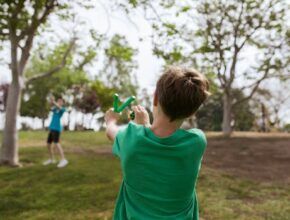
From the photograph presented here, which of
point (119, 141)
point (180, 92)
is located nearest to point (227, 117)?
point (119, 141)

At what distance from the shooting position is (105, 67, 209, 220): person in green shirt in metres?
2.46

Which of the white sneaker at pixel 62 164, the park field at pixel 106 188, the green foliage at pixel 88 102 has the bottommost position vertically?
the park field at pixel 106 188

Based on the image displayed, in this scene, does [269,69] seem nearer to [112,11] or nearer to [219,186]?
[112,11]

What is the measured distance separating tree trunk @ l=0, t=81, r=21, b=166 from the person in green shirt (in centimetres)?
1194

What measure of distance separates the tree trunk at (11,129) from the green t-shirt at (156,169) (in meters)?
11.9

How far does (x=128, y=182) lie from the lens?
255 cm

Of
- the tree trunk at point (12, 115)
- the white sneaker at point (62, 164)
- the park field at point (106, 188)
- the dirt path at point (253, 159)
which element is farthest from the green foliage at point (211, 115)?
the white sneaker at point (62, 164)

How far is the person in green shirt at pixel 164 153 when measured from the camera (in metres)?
2.46

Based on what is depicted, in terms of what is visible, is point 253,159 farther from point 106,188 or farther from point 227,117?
point 227,117

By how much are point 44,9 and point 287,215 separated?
9.71m

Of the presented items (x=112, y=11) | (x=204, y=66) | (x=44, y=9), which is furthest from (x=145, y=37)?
(x=204, y=66)

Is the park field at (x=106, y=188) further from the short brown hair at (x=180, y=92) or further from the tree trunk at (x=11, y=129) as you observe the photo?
the short brown hair at (x=180, y=92)

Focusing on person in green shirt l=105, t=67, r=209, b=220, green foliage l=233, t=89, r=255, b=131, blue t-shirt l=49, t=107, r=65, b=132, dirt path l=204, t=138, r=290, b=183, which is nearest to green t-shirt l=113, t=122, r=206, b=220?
person in green shirt l=105, t=67, r=209, b=220

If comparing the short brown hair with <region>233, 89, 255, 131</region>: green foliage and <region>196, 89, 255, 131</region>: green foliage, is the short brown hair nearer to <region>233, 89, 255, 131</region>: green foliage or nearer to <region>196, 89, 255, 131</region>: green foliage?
<region>196, 89, 255, 131</region>: green foliage
